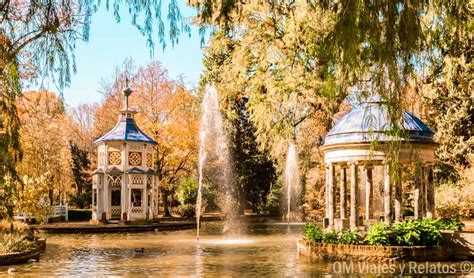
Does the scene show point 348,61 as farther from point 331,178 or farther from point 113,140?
point 113,140

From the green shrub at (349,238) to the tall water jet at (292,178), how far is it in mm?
16088

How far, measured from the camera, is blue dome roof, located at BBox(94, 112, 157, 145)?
115ft

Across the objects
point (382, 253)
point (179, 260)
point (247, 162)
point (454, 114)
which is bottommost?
point (179, 260)

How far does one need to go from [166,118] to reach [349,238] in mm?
29571

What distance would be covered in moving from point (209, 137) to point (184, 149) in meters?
4.98

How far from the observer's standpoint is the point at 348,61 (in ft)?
19.2

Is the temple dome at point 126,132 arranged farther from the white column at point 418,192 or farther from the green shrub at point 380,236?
the green shrub at point 380,236

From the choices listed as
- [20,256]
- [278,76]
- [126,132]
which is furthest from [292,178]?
[20,256]

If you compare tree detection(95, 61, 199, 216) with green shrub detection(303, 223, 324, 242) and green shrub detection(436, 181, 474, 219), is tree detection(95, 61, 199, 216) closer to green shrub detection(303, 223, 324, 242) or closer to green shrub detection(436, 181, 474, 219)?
green shrub detection(436, 181, 474, 219)

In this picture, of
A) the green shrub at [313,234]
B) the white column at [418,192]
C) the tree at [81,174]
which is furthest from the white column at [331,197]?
the tree at [81,174]

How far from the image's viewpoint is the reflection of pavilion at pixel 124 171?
35156mm

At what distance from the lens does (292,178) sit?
1625 inches

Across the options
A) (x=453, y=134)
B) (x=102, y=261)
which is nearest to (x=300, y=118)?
(x=453, y=134)

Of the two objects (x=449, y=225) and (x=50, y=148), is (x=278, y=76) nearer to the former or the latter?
(x=449, y=225)
